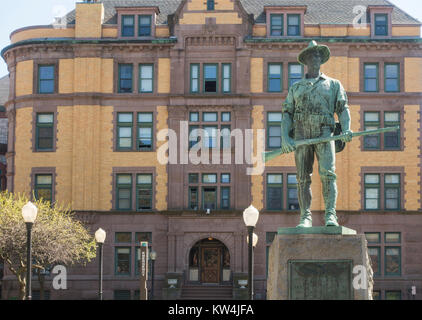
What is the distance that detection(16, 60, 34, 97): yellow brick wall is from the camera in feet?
156

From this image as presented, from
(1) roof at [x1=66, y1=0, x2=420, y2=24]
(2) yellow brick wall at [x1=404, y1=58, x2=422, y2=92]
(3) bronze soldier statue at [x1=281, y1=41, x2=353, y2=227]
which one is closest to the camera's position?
(3) bronze soldier statue at [x1=281, y1=41, x2=353, y2=227]

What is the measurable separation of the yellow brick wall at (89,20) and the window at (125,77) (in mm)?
2459

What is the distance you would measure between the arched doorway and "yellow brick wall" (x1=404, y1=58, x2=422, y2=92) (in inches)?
576

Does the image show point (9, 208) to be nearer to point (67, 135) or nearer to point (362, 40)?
point (67, 135)

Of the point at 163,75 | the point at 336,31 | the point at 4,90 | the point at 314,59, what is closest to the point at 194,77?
the point at 163,75

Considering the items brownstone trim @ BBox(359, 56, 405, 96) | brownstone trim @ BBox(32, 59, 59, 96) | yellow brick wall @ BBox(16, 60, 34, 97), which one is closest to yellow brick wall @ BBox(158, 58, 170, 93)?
brownstone trim @ BBox(32, 59, 59, 96)

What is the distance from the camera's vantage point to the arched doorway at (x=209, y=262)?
45.9 metres

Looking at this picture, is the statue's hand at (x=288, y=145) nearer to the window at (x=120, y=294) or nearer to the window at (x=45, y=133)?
the window at (x=120, y=294)

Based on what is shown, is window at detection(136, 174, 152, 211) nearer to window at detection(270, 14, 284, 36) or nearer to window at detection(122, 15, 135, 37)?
window at detection(122, 15, 135, 37)

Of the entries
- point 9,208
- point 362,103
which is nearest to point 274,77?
point 362,103

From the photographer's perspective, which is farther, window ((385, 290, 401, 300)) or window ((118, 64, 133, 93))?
Answer: window ((118, 64, 133, 93))

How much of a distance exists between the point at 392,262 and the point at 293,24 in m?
15.3

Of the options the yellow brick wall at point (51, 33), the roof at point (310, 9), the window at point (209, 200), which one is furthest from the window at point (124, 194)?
the roof at point (310, 9)

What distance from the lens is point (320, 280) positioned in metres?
13.4
